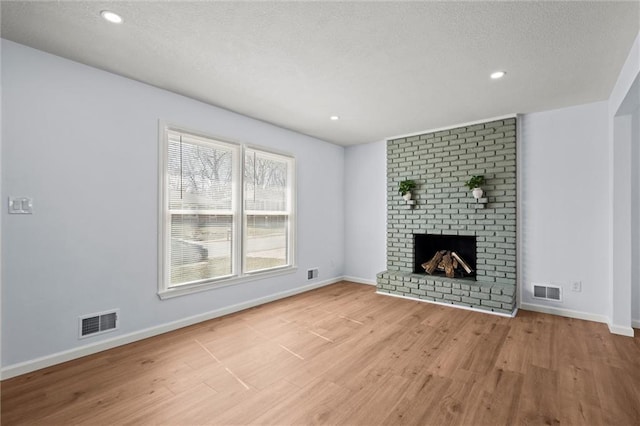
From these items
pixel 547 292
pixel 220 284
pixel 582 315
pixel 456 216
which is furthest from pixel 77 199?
pixel 582 315

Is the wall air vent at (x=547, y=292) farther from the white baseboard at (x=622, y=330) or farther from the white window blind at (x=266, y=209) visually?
the white window blind at (x=266, y=209)

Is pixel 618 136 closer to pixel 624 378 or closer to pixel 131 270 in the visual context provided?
pixel 624 378

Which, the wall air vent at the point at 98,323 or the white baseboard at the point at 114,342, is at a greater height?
the wall air vent at the point at 98,323

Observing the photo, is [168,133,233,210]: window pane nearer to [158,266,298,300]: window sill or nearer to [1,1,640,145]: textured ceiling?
[1,1,640,145]: textured ceiling

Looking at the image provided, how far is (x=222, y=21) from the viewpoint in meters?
2.04

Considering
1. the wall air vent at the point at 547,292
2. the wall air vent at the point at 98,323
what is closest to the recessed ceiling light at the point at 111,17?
the wall air vent at the point at 98,323

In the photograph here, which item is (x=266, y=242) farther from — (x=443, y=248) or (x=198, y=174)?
(x=443, y=248)

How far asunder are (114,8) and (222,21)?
2.18ft

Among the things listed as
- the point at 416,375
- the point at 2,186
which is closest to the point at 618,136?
the point at 416,375

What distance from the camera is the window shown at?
3.23 meters

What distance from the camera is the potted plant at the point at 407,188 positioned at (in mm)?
4738

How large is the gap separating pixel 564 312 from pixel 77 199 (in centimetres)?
539

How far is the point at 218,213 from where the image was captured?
364 centimetres

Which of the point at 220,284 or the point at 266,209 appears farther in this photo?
the point at 266,209
